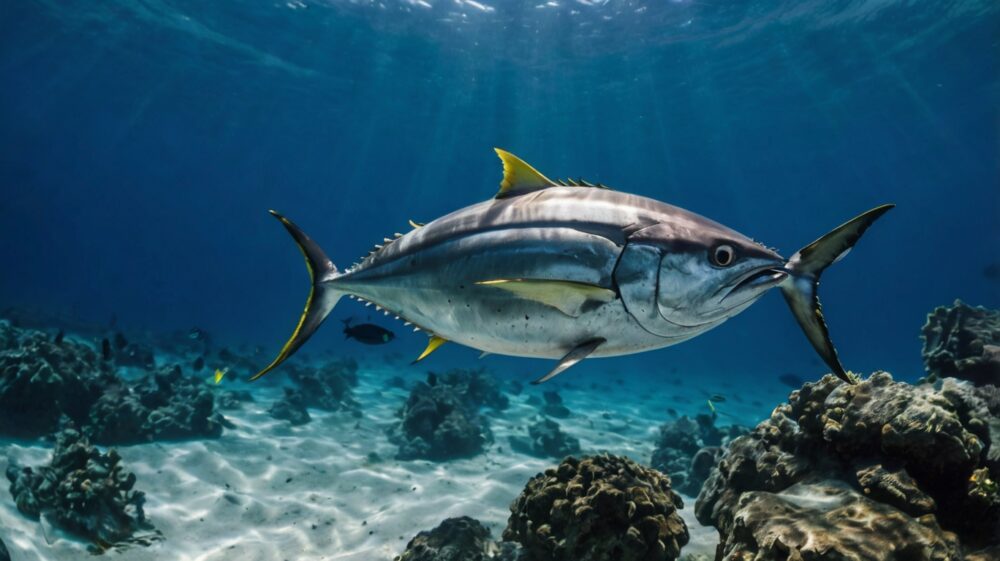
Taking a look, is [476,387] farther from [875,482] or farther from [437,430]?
[875,482]

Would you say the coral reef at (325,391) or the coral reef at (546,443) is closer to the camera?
the coral reef at (546,443)

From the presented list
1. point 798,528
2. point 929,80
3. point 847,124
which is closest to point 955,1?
point 929,80

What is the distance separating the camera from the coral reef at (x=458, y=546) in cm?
429

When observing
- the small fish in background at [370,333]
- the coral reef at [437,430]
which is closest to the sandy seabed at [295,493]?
the coral reef at [437,430]

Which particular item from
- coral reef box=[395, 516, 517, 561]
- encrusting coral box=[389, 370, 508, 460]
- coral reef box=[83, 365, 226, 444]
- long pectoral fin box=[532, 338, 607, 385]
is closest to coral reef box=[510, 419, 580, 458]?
encrusting coral box=[389, 370, 508, 460]

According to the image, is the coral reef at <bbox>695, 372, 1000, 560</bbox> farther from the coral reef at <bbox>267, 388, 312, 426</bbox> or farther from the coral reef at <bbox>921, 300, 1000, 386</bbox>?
the coral reef at <bbox>267, 388, 312, 426</bbox>

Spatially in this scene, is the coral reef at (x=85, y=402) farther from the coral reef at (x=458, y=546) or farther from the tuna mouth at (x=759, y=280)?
the tuna mouth at (x=759, y=280)

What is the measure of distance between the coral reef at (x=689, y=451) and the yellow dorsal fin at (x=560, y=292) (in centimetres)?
669

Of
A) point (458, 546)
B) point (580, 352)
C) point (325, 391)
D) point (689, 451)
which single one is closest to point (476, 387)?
point (325, 391)

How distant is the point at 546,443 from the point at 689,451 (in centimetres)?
290

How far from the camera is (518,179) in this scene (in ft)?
9.28

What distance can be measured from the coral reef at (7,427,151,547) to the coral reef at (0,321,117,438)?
2535mm

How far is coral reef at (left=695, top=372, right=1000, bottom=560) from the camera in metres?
2.59

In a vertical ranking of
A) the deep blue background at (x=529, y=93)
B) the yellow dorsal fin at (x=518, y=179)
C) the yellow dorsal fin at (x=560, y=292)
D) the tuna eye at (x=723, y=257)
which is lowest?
the yellow dorsal fin at (x=560, y=292)
